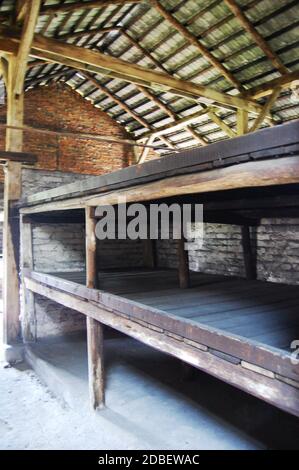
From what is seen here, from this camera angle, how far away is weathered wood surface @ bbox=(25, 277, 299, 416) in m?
1.71

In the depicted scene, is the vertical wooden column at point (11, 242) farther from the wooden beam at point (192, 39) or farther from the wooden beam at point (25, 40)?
the wooden beam at point (192, 39)

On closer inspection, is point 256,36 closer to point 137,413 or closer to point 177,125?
point 177,125

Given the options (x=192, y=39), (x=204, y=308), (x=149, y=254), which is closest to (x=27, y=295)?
(x=149, y=254)

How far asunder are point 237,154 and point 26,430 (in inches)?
136

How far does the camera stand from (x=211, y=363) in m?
2.12

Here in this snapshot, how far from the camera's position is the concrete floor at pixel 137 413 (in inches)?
124

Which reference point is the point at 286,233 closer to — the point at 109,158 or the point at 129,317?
the point at 129,317

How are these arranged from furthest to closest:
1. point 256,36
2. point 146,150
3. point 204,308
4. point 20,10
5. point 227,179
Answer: point 146,150, point 256,36, point 20,10, point 204,308, point 227,179

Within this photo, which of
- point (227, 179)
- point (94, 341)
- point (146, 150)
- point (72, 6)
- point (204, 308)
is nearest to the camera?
point (227, 179)

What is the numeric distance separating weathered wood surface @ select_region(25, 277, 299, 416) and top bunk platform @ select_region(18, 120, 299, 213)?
3.14ft

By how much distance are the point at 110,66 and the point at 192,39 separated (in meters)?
1.70

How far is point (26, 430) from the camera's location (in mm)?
3676

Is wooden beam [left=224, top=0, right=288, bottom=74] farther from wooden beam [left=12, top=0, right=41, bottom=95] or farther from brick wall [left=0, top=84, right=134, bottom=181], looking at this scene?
brick wall [left=0, top=84, right=134, bottom=181]
